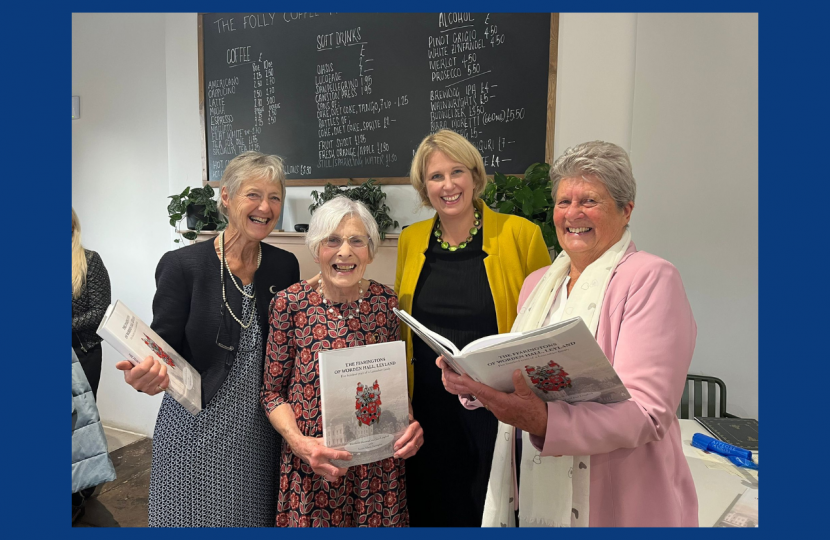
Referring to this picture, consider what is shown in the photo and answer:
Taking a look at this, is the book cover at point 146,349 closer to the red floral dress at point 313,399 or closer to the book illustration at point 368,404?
the red floral dress at point 313,399

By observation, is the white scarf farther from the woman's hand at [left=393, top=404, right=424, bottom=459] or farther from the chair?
the chair

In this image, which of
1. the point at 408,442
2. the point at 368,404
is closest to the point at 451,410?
the point at 408,442

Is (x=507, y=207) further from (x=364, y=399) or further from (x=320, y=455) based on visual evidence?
(x=320, y=455)

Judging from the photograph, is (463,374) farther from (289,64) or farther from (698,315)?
(289,64)

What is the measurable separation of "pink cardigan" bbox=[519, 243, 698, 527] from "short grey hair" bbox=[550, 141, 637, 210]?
16 centimetres

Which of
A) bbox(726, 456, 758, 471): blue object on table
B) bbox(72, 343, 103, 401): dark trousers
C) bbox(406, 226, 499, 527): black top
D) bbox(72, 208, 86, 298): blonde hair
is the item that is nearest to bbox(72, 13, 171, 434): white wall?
bbox(72, 343, 103, 401): dark trousers

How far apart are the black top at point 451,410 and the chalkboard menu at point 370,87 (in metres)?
1.24

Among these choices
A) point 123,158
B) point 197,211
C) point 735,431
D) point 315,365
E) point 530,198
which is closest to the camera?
point 315,365

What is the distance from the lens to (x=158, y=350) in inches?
54.6

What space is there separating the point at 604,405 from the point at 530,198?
138 cm

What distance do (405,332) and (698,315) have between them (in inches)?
77.6

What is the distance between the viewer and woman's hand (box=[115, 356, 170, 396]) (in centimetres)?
129

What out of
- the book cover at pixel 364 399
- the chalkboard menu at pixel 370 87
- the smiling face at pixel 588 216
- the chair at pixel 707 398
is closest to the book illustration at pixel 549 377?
the smiling face at pixel 588 216

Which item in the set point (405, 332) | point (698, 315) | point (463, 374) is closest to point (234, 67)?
point (405, 332)
